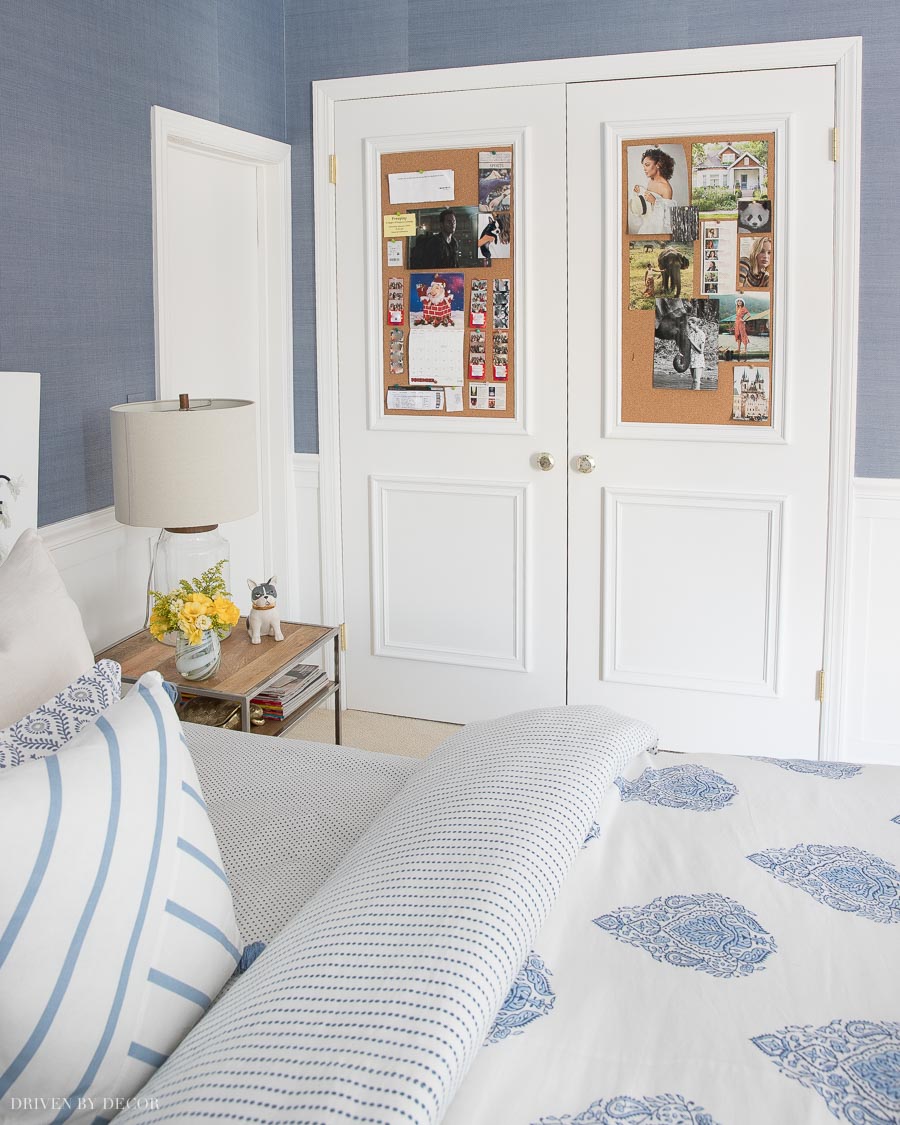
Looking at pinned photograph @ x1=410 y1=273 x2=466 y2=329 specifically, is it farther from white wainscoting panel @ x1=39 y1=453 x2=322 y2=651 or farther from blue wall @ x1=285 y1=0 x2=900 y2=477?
white wainscoting panel @ x1=39 y1=453 x2=322 y2=651

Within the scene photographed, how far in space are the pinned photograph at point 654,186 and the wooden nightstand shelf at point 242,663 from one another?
4.89 feet

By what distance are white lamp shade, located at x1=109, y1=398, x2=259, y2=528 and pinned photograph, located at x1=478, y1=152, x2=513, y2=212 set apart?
121cm

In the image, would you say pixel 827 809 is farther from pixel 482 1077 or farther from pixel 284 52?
pixel 284 52

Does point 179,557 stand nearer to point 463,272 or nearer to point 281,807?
point 281,807

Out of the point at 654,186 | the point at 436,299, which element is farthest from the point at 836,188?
the point at 436,299

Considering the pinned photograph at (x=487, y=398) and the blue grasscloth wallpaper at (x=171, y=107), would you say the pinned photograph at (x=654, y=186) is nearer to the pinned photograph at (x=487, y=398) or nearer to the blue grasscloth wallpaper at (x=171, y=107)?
the blue grasscloth wallpaper at (x=171, y=107)

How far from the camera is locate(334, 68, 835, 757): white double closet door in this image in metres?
3.26

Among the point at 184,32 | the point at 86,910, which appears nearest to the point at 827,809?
the point at 86,910

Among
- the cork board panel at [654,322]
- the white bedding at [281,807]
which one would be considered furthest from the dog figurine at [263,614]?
the cork board panel at [654,322]

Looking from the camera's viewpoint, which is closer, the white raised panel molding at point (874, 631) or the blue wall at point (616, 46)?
the blue wall at point (616, 46)

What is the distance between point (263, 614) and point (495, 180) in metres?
1.53

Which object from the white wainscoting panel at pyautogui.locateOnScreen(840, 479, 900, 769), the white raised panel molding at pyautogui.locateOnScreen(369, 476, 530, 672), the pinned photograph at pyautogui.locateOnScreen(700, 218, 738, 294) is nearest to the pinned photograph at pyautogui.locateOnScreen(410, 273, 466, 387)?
the white raised panel molding at pyautogui.locateOnScreen(369, 476, 530, 672)

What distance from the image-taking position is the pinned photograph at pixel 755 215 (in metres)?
3.23

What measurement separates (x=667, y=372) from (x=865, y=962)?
2.29 meters
